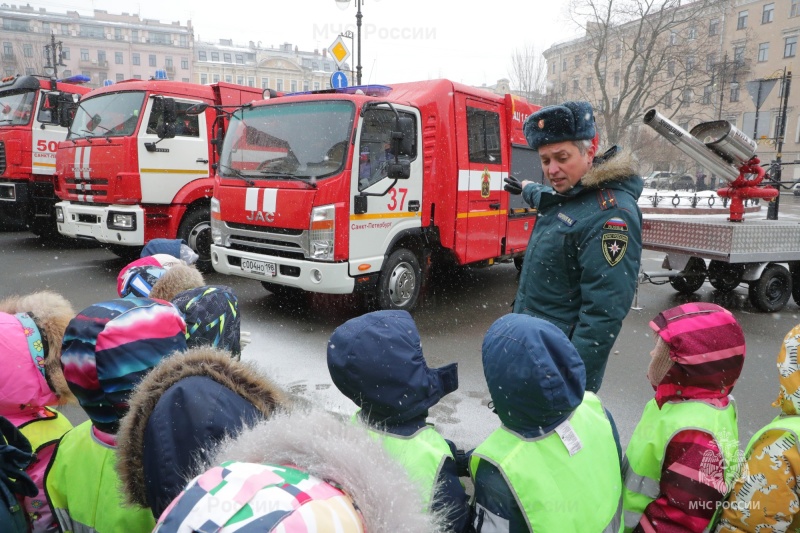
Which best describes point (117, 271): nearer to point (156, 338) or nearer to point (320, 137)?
point (320, 137)

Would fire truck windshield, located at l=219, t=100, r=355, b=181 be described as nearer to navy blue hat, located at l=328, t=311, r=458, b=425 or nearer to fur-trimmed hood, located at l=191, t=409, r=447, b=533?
navy blue hat, located at l=328, t=311, r=458, b=425

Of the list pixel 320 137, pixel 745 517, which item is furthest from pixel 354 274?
pixel 745 517

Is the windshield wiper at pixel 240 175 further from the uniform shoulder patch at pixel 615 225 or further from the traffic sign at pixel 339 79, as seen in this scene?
the uniform shoulder patch at pixel 615 225

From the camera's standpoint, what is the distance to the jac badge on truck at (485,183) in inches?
284

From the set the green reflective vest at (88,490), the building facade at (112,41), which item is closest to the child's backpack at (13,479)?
the green reflective vest at (88,490)

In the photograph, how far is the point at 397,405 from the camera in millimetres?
1473

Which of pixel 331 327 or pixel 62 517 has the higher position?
pixel 62 517

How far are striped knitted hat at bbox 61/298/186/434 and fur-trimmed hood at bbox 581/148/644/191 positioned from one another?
1.72 metres

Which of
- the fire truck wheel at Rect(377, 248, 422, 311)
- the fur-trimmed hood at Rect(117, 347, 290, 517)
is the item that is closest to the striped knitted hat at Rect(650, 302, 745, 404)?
the fur-trimmed hood at Rect(117, 347, 290, 517)

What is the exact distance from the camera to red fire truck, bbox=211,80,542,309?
5.61 meters

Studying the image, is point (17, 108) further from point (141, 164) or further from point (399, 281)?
point (399, 281)

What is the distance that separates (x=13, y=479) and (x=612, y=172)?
230cm

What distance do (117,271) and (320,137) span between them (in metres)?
4.84

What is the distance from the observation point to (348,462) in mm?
878
